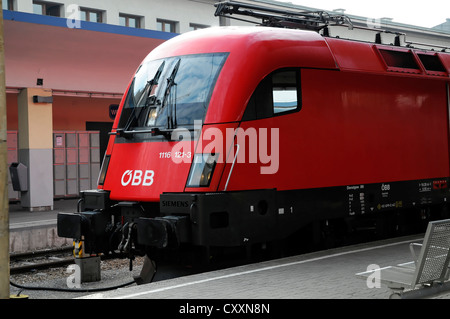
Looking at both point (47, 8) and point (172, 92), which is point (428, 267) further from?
point (47, 8)

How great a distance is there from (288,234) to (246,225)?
89cm

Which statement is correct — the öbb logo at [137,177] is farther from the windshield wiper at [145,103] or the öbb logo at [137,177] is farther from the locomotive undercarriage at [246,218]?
the windshield wiper at [145,103]

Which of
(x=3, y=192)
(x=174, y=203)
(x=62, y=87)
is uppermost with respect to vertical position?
(x=62, y=87)

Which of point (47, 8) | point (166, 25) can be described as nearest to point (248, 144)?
point (47, 8)

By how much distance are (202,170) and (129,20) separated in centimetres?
2289

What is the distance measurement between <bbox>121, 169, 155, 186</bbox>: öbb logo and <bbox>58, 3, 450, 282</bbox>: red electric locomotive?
2cm

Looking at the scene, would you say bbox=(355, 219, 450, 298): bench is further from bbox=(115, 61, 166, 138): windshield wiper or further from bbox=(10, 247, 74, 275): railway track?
bbox=(10, 247, 74, 275): railway track

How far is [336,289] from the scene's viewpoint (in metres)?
7.51

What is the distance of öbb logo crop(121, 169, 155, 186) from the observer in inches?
358

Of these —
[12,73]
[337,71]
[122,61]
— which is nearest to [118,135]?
[337,71]

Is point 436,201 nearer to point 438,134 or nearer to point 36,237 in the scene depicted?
point 438,134

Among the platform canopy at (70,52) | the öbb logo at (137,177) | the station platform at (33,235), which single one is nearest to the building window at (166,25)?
the platform canopy at (70,52)

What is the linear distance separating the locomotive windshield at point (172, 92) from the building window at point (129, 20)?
20616 millimetres

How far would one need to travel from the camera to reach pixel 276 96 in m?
9.11
